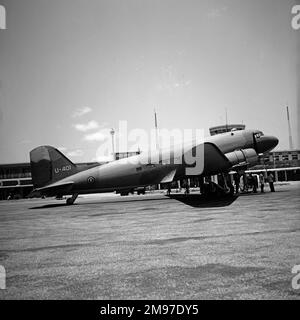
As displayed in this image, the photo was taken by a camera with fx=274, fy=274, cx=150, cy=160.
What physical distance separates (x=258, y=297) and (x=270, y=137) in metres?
23.9

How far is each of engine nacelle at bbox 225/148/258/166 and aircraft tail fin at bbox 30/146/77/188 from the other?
531 inches

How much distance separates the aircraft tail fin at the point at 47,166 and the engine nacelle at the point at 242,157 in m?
13.5

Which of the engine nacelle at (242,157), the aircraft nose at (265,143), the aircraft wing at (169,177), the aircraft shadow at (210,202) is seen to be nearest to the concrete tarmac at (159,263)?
the aircraft shadow at (210,202)

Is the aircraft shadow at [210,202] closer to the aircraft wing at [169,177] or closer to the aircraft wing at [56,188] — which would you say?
the aircraft wing at [169,177]

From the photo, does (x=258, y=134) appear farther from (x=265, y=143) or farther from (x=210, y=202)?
(x=210, y=202)

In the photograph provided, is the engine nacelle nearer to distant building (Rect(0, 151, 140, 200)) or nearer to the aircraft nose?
the aircraft nose

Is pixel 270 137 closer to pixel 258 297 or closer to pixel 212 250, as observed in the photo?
pixel 212 250

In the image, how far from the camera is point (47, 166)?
23.8 m

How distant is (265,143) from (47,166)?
19392 millimetres

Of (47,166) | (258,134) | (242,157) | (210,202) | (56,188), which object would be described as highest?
(258,134)

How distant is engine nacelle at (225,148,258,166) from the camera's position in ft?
72.8

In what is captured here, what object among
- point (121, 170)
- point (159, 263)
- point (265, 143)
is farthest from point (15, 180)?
point (159, 263)

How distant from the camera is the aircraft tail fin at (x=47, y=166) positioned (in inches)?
934
